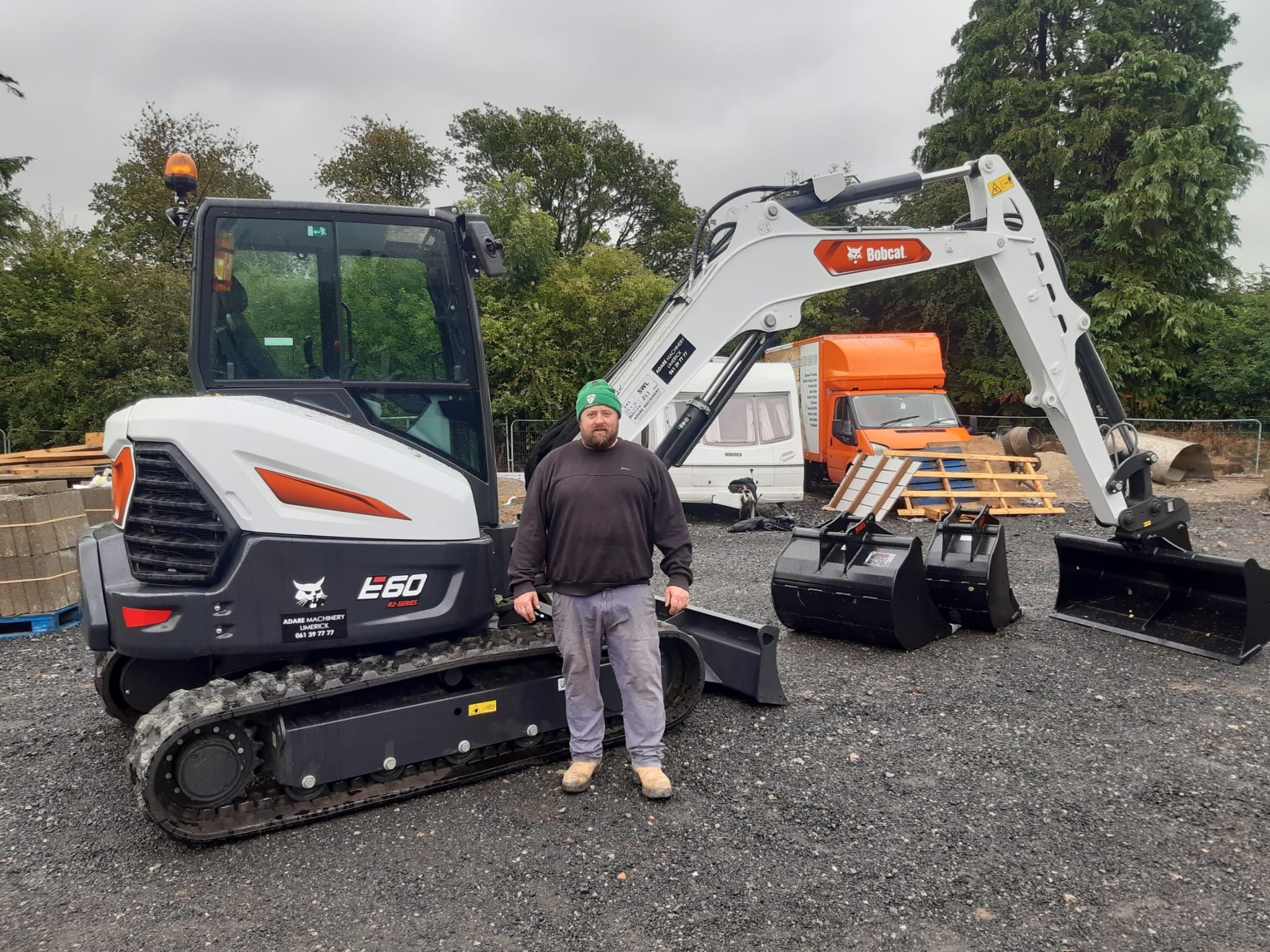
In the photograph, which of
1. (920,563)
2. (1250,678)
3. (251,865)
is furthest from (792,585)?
(251,865)

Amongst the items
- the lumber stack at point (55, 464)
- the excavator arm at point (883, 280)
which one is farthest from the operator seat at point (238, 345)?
the lumber stack at point (55, 464)

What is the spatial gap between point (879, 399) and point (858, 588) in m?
8.27

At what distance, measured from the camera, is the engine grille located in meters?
3.41

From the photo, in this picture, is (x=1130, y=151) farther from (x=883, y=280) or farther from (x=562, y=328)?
(x=883, y=280)

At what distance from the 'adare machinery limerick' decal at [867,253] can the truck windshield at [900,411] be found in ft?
26.5

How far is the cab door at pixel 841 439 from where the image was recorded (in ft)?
44.2

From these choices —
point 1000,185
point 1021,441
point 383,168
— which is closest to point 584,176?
point 383,168

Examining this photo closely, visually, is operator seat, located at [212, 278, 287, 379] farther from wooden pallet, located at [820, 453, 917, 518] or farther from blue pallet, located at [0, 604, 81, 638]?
wooden pallet, located at [820, 453, 917, 518]

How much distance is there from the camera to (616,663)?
3938mm

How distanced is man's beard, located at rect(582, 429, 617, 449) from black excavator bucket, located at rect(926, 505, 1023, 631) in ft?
10.9

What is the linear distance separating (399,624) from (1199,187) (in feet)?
78.3

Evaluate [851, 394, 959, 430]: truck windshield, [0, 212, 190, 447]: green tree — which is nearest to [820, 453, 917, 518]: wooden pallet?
[851, 394, 959, 430]: truck windshield

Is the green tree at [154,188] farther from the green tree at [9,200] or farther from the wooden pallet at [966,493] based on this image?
the wooden pallet at [966,493]

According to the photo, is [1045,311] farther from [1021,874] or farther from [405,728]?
[405,728]
